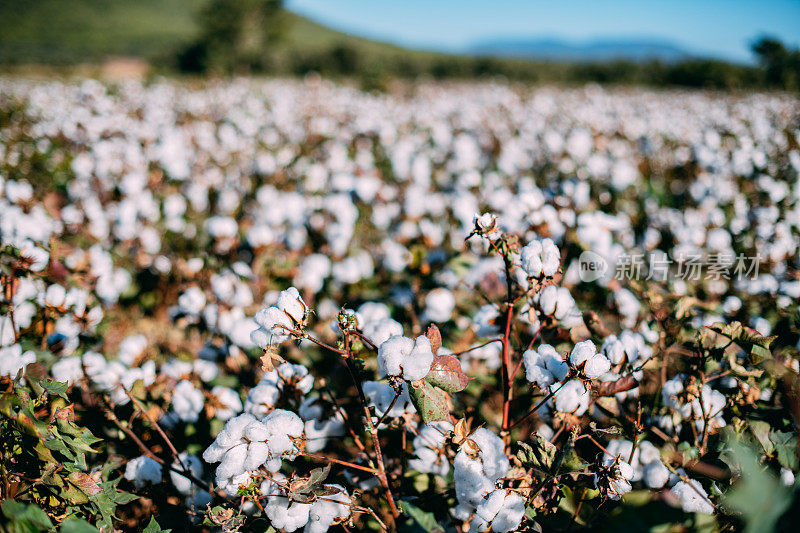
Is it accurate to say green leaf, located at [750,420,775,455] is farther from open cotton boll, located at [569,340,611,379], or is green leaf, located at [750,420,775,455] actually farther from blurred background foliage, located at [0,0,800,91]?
blurred background foliage, located at [0,0,800,91]

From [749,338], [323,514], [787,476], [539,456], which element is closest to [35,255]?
[323,514]

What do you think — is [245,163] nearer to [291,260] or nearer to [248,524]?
[291,260]

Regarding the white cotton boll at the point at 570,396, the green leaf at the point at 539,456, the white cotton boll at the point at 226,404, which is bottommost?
the white cotton boll at the point at 226,404

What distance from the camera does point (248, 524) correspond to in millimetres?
1050

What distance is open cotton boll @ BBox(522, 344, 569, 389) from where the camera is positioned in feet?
3.25

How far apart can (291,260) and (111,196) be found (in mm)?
2098

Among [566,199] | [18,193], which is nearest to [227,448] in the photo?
[566,199]

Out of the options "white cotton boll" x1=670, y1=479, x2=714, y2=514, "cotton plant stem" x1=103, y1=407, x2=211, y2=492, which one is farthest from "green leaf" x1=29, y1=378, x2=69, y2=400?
"white cotton boll" x1=670, y1=479, x2=714, y2=514

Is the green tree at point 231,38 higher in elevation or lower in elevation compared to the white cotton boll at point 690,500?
higher

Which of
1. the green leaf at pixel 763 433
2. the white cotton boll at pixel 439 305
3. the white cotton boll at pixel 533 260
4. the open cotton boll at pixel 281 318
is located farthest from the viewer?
the white cotton boll at pixel 439 305

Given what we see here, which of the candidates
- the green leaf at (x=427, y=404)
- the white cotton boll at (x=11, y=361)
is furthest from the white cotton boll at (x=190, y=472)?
the green leaf at (x=427, y=404)

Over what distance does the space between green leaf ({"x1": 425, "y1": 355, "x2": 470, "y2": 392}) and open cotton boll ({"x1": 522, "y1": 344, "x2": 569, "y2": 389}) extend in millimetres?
204

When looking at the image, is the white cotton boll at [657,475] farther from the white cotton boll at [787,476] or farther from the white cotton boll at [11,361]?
the white cotton boll at [11,361]

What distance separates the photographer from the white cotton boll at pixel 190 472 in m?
1.24
